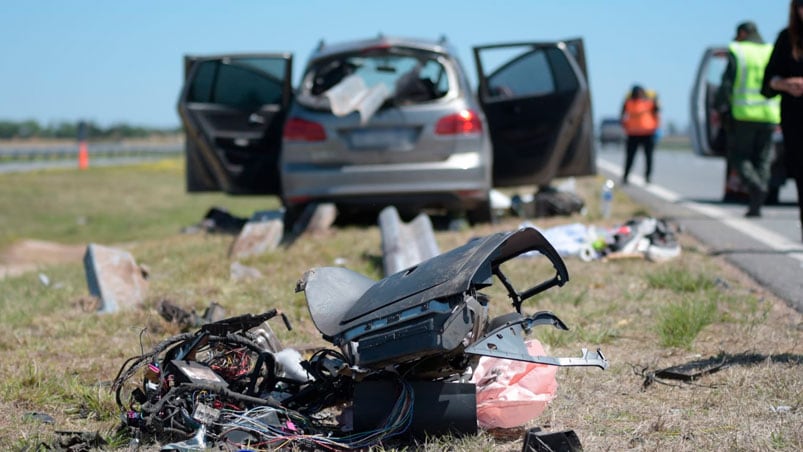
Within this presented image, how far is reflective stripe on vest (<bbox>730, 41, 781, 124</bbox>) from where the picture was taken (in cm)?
1007

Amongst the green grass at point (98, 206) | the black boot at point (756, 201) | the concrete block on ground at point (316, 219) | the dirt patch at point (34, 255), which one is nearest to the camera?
the concrete block on ground at point (316, 219)

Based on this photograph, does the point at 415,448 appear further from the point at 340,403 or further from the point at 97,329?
the point at 97,329

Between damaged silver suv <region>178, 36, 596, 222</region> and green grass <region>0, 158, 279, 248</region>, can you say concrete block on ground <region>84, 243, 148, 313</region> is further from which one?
green grass <region>0, 158, 279, 248</region>

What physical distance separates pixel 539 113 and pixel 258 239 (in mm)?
3195

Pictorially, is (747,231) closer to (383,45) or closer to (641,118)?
(383,45)

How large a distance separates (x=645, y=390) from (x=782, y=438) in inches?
33.0

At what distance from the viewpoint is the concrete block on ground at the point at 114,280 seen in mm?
6188

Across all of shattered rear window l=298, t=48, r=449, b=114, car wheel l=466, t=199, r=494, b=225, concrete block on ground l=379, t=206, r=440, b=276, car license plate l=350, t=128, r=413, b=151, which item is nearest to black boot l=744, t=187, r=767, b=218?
car wheel l=466, t=199, r=494, b=225

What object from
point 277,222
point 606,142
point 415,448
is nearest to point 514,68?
point 277,222

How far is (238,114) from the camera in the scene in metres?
10.1

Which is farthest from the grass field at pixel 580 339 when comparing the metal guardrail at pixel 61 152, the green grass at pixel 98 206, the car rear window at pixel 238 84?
the metal guardrail at pixel 61 152

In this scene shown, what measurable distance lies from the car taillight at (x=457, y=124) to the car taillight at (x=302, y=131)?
3.65 feet

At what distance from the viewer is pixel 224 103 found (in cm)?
1015

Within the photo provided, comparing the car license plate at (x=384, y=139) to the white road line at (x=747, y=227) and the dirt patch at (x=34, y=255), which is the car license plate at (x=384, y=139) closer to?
the white road line at (x=747, y=227)
